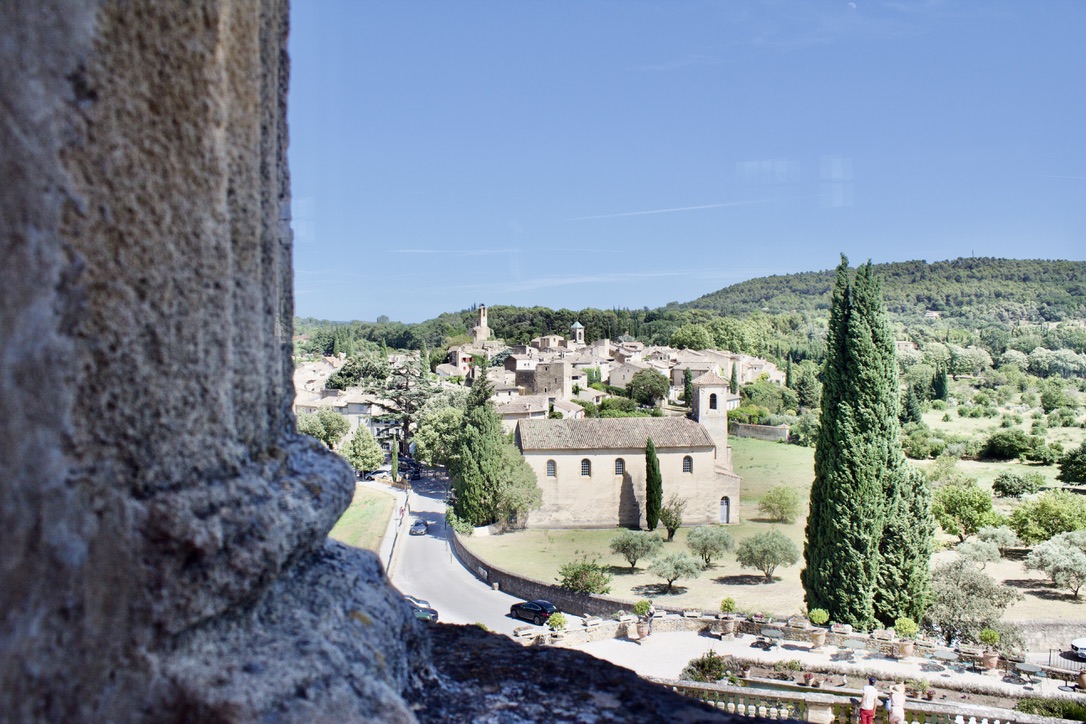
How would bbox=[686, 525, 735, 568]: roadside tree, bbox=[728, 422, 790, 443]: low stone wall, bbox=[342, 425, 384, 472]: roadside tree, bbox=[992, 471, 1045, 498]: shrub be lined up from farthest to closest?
1. bbox=[728, 422, 790, 443]: low stone wall
2. bbox=[342, 425, 384, 472]: roadside tree
3. bbox=[992, 471, 1045, 498]: shrub
4. bbox=[686, 525, 735, 568]: roadside tree

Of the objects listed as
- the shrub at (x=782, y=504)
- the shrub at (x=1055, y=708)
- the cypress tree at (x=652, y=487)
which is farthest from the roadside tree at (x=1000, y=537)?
the shrub at (x=1055, y=708)

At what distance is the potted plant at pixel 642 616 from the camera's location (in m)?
20.0

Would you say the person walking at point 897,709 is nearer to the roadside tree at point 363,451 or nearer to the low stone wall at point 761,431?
the roadside tree at point 363,451

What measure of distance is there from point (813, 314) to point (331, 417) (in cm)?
11493

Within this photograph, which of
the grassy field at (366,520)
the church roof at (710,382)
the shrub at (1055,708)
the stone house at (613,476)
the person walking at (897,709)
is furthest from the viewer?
the church roof at (710,382)

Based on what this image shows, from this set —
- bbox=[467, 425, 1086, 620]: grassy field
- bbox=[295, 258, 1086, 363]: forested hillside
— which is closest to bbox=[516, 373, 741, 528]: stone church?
bbox=[467, 425, 1086, 620]: grassy field

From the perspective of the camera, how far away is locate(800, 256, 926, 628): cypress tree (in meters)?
19.6

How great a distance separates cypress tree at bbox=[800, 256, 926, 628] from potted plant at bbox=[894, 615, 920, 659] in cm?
98

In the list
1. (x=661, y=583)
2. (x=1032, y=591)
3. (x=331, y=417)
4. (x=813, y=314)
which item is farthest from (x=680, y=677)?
(x=813, y=314)

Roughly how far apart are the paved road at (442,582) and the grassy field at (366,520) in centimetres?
106

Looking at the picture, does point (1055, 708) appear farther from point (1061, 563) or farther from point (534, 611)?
point (534, 611)

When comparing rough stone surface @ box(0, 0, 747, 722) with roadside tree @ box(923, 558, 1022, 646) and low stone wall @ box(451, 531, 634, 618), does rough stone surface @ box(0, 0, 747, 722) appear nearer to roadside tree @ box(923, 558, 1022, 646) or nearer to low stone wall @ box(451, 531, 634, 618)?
roadside tree @ box(923, 558, 1022, 646)

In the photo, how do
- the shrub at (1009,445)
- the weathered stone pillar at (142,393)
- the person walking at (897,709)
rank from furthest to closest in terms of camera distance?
the shrub at (1009,445) < the person walking at (897,709) < the weathered stone pillar at (142,393)

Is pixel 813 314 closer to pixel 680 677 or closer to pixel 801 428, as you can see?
pixel 801 428
